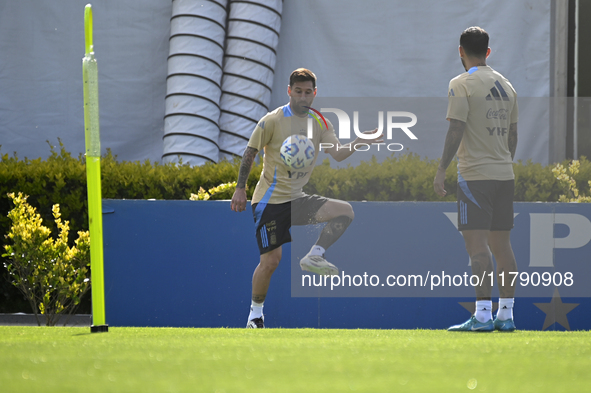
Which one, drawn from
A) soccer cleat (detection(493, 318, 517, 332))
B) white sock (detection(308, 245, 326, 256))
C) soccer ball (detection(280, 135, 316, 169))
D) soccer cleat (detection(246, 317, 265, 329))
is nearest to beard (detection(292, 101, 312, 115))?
soccer ball (detection(280, 135, 316, 169))

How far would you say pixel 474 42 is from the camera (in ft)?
15.4

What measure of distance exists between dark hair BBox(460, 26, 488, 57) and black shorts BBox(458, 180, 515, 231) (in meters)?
0.91

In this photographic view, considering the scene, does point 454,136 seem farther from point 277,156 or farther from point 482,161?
point 277,156

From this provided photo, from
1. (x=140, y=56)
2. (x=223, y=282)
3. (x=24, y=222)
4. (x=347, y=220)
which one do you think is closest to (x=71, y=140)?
(x=140, y=56)

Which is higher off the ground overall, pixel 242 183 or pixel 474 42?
pixel 474 42

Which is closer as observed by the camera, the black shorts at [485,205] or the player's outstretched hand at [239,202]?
the black shorts at [485,205]

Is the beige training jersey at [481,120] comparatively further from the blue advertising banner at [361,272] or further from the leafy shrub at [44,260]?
the leafy shrub at [44,260]

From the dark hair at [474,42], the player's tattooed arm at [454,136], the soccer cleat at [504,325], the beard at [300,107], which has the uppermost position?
the dark hair at [474,42]

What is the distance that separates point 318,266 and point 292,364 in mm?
2918

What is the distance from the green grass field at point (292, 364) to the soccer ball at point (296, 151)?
2013mm

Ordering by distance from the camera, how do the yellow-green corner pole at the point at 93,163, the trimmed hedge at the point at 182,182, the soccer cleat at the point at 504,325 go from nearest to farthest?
the yellow-green corner pole at the point at 93,163 < the soccer cleat at the point at 504,325 < the trimmed hedge at the point at 182,182

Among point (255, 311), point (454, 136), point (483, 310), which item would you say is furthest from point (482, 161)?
point (255, 311)

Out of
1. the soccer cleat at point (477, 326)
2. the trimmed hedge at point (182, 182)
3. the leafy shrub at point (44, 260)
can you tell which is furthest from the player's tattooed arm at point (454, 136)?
the leafy shrub at point (44, 260)

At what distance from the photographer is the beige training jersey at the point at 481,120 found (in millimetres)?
4602
